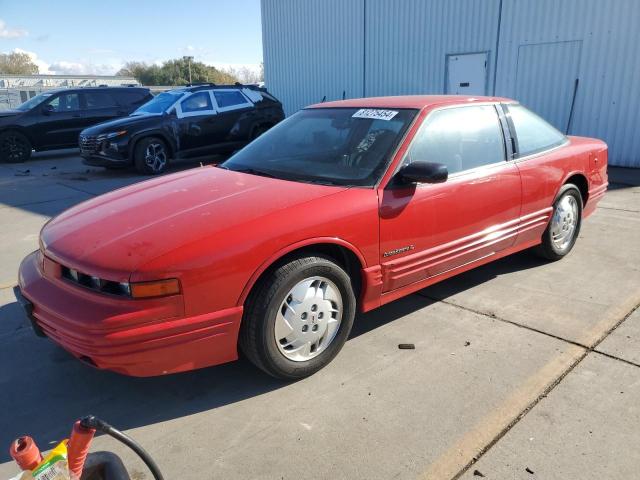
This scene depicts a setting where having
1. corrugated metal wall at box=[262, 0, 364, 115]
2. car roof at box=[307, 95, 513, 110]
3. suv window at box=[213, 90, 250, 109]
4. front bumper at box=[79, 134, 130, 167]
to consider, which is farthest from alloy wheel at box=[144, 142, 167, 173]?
corrugated metal wall at box=[262, 0, 364, 115]

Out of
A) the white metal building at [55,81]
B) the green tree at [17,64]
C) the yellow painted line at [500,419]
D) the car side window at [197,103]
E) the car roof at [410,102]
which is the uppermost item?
the green tree at [17,64]

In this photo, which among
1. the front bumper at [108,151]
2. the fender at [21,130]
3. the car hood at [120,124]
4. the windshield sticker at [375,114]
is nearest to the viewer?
the windshield sticker at [375,114]

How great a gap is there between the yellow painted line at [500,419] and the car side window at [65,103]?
12751mm

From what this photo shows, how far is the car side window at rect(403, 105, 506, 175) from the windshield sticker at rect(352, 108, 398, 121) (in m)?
0.25

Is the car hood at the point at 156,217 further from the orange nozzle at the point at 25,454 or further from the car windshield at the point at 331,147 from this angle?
the orange nozzle at the point at 25,454

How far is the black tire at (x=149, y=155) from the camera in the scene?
9711mm

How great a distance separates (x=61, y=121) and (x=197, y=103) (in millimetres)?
4200

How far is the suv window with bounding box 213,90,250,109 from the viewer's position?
1078 centimetres

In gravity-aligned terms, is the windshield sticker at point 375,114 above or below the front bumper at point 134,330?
above

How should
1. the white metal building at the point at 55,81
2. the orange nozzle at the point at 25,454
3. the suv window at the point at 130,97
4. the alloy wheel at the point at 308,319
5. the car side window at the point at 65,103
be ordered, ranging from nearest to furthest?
the orange nozzle at the point at 25,454
the alloy wheel at the point at 308,319
the car side window at the point at 65,103
the suv window at the point at 130,97
the white metal building at the point at 55,81

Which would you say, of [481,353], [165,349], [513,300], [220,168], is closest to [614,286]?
[513,300]

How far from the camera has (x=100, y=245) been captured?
2562 millimetres

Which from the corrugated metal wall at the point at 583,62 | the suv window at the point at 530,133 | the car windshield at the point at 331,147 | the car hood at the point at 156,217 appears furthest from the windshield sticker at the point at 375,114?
the corrugated metal wall at the point at 583,62

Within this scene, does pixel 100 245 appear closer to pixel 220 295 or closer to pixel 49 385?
pixel 220 295
